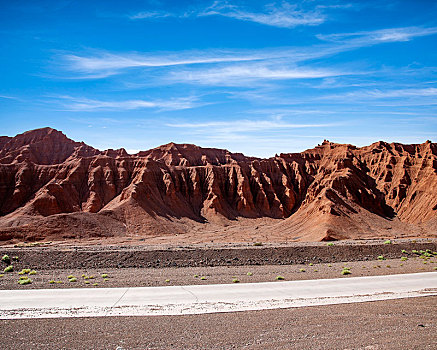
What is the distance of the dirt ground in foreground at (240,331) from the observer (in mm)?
14250

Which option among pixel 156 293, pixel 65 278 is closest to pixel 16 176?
pixel 65 278

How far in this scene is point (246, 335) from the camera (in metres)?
15.4

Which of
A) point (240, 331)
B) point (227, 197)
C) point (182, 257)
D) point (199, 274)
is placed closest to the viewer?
point (240, 331)

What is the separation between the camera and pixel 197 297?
22.5 metres

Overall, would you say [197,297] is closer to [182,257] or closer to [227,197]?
[182,257]

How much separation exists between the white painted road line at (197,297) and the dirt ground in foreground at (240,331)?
4.81ft

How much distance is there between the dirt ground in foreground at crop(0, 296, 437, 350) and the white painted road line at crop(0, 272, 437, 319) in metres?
1.47

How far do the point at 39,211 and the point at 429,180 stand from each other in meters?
81.0

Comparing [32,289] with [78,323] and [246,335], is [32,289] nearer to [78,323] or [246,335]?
[78,323]

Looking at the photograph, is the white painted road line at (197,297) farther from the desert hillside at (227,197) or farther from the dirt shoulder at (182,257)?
the desert hillside at (227,197)

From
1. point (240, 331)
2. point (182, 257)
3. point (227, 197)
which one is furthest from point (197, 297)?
point (227, 197)

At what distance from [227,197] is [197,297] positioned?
75.7 meters

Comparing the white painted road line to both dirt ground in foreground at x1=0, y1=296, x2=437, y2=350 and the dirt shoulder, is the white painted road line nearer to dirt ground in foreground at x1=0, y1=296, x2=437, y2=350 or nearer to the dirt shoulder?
dirt ground in foreground at x1=0, y1=296, x2=437, y2=350

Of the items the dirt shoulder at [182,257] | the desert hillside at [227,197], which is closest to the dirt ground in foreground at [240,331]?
the dirt shoulder at [182,257]
